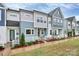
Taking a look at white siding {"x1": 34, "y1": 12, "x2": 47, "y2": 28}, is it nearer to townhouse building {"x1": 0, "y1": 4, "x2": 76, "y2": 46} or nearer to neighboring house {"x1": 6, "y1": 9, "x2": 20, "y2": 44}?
townhouse building {"x1": 0, "y1": 4, "x2": 76, "y2": 46}

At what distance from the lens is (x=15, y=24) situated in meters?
2.14

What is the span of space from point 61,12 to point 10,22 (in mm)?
559

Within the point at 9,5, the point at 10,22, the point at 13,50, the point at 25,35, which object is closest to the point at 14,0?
the point at 9,5

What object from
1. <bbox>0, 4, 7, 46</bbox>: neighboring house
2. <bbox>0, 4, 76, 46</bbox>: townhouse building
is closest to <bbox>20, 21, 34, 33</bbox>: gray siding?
<bbox>0, 4, 76, 46</bbox>: townhouse building

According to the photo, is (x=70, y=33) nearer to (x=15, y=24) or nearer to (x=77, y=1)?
(x=77, y=1)

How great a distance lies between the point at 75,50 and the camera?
212 centimetres

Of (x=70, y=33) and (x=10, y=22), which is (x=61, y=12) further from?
(x=10, y=22)

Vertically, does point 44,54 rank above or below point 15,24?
below

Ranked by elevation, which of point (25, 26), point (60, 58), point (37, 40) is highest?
point (25, 26)

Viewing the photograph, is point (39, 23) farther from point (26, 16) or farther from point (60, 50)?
point (60, 50)

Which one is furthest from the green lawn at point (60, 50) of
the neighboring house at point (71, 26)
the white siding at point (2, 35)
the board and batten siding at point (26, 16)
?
the board and batten siding at point (26, 16)

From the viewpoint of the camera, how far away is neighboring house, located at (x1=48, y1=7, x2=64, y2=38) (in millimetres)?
2184

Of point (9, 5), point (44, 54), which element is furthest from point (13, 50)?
point (9, 5)

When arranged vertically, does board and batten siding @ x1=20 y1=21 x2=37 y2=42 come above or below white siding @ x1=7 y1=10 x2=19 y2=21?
below
